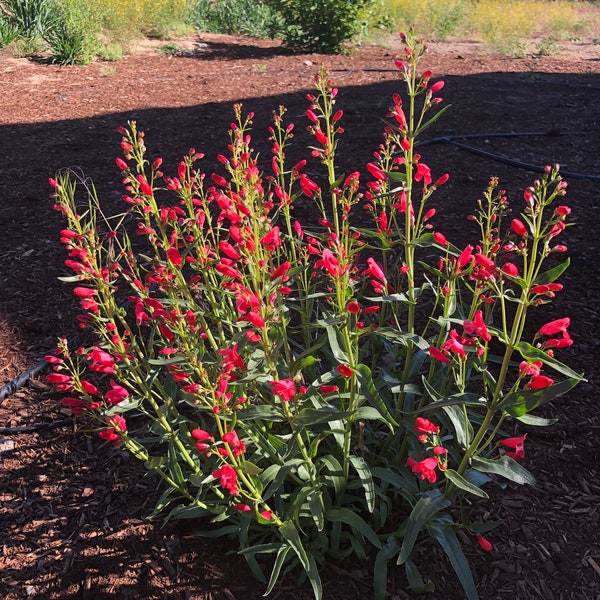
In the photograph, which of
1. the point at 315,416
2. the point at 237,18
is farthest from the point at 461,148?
the point at 237,18

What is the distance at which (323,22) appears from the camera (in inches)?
477

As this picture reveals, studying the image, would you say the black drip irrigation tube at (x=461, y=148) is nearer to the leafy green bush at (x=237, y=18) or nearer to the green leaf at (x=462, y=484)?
the green leaf at (x=462, y=484)

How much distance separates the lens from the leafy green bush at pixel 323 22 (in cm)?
1198

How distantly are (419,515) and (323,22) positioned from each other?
1181 cm

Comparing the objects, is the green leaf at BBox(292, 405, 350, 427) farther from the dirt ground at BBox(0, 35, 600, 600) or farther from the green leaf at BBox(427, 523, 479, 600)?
the dirt ground at BBox(0, 35, 600, 600)

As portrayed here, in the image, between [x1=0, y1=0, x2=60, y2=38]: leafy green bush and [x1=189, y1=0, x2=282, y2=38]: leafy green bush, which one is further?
[x1=189, y1=0, x2=282, y2=38]: leafy green bush

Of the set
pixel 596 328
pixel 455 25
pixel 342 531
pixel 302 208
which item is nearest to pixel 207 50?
pixel 455 25

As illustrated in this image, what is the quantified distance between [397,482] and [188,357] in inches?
34.4

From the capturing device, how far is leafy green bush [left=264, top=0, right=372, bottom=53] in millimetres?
11977

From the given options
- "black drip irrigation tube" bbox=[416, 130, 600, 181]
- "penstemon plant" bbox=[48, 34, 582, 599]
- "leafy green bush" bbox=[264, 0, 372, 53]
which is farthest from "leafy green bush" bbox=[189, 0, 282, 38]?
"penstemon plant" bbox=[48, 34, 582, 599]

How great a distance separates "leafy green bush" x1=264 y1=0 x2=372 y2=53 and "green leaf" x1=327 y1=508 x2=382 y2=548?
11418 millimetres

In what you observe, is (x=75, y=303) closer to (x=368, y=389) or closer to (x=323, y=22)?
(x=368, y=389)

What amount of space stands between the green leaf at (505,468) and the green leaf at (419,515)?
0.58ft

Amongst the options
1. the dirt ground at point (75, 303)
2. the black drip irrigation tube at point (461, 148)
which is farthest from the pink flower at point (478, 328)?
the black drip irrigation tube at point (461, 148)
